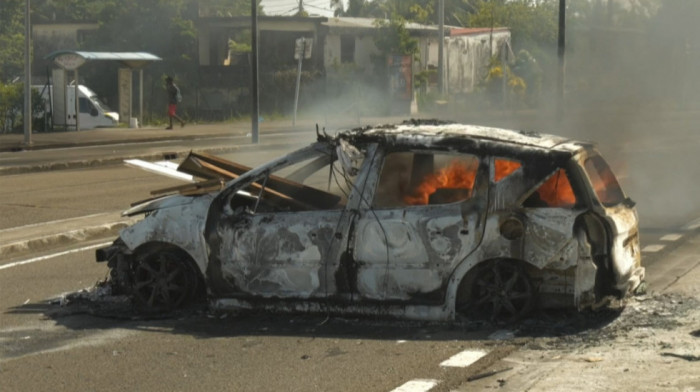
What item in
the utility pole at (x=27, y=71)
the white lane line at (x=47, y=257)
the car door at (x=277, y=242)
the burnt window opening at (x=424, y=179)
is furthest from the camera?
the utility pole at (x=27, y=71)

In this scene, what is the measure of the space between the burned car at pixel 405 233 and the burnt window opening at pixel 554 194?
11mm

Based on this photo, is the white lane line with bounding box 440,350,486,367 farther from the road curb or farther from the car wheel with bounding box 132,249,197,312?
the road curb

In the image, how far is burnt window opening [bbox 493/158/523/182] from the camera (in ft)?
30.1

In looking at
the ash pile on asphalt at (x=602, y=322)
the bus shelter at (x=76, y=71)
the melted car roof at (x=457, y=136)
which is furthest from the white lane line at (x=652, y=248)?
the bus shelter at (x=76, y=71)

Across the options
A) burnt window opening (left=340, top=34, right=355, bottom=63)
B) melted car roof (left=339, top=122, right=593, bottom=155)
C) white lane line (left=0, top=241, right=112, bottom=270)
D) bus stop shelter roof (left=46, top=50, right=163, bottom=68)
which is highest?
burnt window opening (left=340, top=34, right=355, bottom=63)

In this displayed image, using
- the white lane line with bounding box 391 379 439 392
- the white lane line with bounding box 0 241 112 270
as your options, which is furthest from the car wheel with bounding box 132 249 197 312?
the white lane line with bounding box 0 241 112 270

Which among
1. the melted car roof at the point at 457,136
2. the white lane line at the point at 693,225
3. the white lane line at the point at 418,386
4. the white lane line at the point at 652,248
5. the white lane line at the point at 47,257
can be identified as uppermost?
the melted car roof at the point at 457,136

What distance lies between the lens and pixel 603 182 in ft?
31.9

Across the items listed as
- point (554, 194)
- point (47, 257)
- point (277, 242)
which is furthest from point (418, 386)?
point (47, 257)

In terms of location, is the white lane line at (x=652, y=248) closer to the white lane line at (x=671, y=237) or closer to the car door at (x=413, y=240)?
the white lane line at (x=671, y=237)

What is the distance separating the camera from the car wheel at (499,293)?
9000 mm

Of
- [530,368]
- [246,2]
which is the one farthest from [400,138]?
[246,2]

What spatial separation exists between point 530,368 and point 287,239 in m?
2.43

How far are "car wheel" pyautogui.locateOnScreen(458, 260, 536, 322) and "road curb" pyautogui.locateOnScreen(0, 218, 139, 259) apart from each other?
600cm
